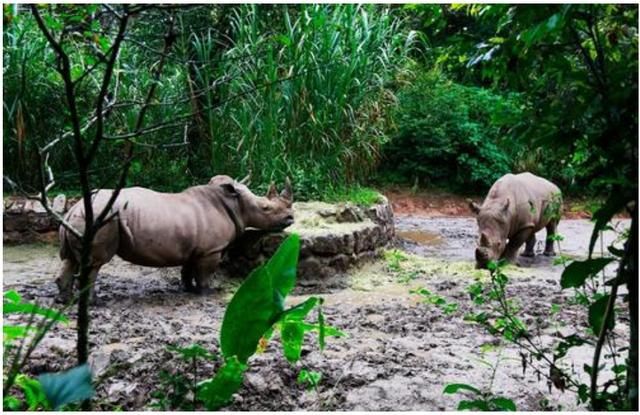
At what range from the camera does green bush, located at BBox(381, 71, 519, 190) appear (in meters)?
13.9

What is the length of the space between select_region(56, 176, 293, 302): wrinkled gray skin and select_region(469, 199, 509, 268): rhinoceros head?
71.5 inches

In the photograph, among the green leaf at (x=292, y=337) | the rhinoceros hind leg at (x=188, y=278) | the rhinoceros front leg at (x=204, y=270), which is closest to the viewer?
the green leaf at (x=292, y=337)

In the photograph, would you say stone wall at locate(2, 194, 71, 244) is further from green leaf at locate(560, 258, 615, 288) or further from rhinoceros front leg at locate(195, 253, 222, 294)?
green leaf at locate(560, 258, 615, 288)

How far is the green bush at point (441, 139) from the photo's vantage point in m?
13.9

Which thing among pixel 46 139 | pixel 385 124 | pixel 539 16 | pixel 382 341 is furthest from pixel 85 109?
pixel 539 16

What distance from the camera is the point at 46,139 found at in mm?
7625

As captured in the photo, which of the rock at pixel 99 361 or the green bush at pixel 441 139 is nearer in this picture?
the rock at pixel 99 361

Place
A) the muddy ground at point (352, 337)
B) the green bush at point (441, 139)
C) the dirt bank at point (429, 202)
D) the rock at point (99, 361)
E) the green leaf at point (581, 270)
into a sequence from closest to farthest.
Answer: the green leaf at point (581, 270)
the muddy ground at point (352, 337)
the rock at point (99, 361)
the dirt bank at point (429, 202)
the green bush at point (441, 139)

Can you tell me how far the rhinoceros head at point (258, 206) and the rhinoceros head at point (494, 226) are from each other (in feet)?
5.91

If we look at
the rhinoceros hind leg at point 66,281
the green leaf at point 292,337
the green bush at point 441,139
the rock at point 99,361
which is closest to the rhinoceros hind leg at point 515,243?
the rhinoceros hind leg at point 66,281

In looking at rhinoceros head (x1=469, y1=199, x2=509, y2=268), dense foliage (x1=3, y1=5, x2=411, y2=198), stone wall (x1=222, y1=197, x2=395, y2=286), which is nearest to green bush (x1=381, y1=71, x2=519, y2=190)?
dense foliage (x1=3, y1=5, x2=411, y2=198)

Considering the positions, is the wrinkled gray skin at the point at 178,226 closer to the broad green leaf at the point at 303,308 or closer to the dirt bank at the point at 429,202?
the broad green leaf at the point at 303,308

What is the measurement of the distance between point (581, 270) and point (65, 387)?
110cm

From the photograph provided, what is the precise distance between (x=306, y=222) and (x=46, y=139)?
3214 mm
